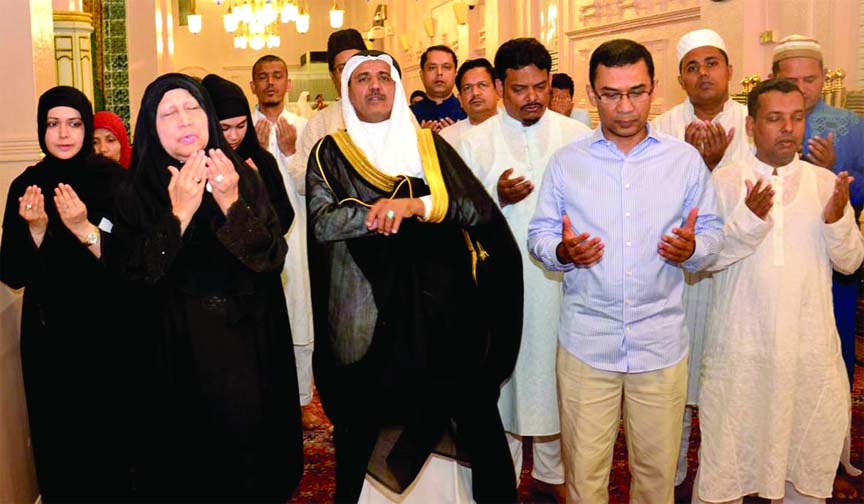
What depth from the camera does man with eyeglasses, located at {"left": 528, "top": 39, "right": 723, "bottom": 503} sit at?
10.3ft

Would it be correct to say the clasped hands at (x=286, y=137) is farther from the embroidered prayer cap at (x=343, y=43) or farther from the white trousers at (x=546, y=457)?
the white trousers at (x=546, y=457)

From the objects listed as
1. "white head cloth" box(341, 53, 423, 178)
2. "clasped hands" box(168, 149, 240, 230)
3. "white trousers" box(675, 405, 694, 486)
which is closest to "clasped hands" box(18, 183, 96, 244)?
"clasped hands" box(168, 149, 240, 230)

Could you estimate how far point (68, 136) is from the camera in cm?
354

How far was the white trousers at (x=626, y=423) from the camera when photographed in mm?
3172

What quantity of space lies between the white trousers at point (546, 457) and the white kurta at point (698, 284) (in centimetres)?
59

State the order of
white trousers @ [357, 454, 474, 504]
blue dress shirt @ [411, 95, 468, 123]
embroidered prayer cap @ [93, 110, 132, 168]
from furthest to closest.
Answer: blue dress shirt @ [411, 95, 468, 123]
embroidered prayer cap @ [93, 110, 132, 168]
white trousers @ [357, 454, 474, 504]

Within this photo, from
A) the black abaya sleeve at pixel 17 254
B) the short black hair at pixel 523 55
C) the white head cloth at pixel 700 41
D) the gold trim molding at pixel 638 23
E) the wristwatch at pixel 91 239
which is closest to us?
the wristwatch at pixel 91 239

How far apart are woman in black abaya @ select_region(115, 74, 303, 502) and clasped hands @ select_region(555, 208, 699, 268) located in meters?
0.92

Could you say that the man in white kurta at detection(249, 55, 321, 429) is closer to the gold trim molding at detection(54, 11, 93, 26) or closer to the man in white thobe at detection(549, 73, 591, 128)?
the man in white thobe at detection(549, 73, 591, 128)

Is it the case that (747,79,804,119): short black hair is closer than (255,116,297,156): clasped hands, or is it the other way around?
(747,79,804,119): short black hair

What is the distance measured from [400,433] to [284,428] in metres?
0.42

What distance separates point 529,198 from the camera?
151 inches

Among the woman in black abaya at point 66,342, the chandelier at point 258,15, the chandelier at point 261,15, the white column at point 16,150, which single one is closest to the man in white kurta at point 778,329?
the woman in black abaya at point 66,342

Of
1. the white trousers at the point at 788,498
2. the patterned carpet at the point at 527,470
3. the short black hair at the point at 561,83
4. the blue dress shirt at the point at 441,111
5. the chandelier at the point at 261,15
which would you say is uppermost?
the chandelier at the point at 261,15
